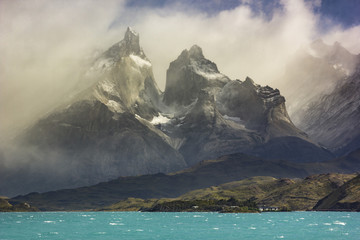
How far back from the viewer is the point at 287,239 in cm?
19662

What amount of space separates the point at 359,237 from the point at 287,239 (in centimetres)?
2529

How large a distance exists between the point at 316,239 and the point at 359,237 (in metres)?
15.3

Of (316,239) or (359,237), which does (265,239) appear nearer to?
(316,239)

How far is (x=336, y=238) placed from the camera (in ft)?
644

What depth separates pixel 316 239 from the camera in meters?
196

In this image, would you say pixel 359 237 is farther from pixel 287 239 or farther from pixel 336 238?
pixel 287 239

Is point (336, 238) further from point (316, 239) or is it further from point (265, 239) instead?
point (265, 239)

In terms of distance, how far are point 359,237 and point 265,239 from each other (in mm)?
32801

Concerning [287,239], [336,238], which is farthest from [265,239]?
[336,238]

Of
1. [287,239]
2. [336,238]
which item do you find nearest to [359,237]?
[336,238]

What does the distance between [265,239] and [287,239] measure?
7.96 m

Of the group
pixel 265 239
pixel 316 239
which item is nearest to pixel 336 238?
pixel 316 239

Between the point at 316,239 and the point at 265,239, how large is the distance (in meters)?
17.8
